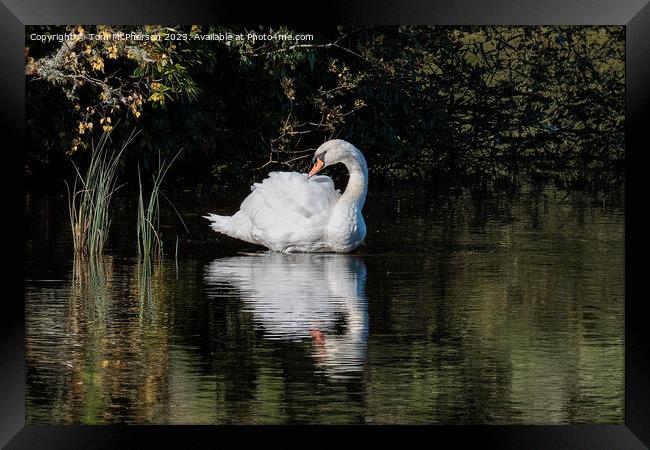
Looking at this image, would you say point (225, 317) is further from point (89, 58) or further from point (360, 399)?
point (89, 58)

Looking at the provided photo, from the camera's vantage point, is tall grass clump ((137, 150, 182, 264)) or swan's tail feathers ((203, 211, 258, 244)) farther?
swan's tail feathers ((203, 211, 258, 244))

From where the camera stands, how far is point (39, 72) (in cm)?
873

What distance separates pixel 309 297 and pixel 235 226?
187 cm

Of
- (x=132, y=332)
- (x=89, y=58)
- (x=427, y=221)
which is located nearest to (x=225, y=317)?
(x=132, y=332)

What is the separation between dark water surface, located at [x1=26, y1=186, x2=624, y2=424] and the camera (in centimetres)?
577

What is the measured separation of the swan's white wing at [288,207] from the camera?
8.95m

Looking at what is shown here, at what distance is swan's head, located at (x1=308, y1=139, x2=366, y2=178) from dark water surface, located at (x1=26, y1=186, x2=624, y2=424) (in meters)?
0.48

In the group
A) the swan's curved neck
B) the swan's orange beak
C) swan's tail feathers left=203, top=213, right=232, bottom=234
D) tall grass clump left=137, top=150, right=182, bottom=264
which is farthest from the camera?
the swan's orange beak

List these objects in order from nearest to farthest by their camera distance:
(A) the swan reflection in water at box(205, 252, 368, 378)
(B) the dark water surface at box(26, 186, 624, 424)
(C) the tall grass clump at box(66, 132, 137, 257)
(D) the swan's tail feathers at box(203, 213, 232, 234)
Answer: (B) the dark water surface at box(26, 186, 624, 424) → (A) the swan reflection in water at box(205, 252, 368, 378) → (C) the tall grass clump at box(66, 132, 137, 257) → (D) the swan's tail feathers at box(203, 213, 232, 234)

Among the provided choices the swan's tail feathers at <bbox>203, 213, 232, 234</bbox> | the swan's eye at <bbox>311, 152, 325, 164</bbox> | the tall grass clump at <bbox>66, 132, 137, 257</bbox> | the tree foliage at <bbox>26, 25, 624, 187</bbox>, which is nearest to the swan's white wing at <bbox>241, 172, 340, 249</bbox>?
the swan's tail feathers at <bbox>203, 213, 232, 234</bbox>

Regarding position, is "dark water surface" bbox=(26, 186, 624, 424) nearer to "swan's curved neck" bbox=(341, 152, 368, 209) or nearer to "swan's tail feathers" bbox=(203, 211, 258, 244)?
"swan's tail feathers" bbox=(203, 211, 258, 244)

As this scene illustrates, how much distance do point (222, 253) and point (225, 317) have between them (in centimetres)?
185

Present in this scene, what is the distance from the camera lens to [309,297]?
752 cm

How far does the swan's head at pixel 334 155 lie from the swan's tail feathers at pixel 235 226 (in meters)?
0.56
